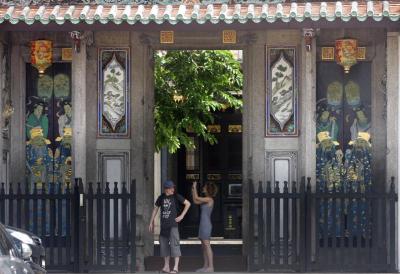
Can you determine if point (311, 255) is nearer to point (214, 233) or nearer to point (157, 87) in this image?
point (157, 87)

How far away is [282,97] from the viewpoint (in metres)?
19.7

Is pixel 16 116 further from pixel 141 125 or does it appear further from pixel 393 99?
pixel 393 99

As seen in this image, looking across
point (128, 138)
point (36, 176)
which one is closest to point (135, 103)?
point (128, 138)

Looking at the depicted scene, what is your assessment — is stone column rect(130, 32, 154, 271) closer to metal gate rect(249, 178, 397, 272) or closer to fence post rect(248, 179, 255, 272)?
fence post rect(248, 179, 255, 272)

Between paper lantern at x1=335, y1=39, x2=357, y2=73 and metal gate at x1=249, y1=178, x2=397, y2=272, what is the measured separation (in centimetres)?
234

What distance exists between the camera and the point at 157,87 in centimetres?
2506

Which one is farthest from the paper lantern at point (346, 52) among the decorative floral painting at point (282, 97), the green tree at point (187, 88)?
the green tree at point (187, 88)

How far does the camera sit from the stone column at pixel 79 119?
19.2 metres

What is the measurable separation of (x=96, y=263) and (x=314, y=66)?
17.5ft

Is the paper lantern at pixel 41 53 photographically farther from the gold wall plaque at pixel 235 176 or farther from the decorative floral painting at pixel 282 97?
the gold wall plaque at pixel 235 176

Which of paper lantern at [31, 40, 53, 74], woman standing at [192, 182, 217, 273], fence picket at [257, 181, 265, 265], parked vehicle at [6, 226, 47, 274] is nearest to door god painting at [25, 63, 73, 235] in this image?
paper lantern at [31, 40, 53, 74]

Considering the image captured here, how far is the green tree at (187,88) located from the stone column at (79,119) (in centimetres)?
571

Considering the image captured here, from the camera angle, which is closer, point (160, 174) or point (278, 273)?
point (278, 273)

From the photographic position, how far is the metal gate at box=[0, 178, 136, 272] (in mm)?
18812
